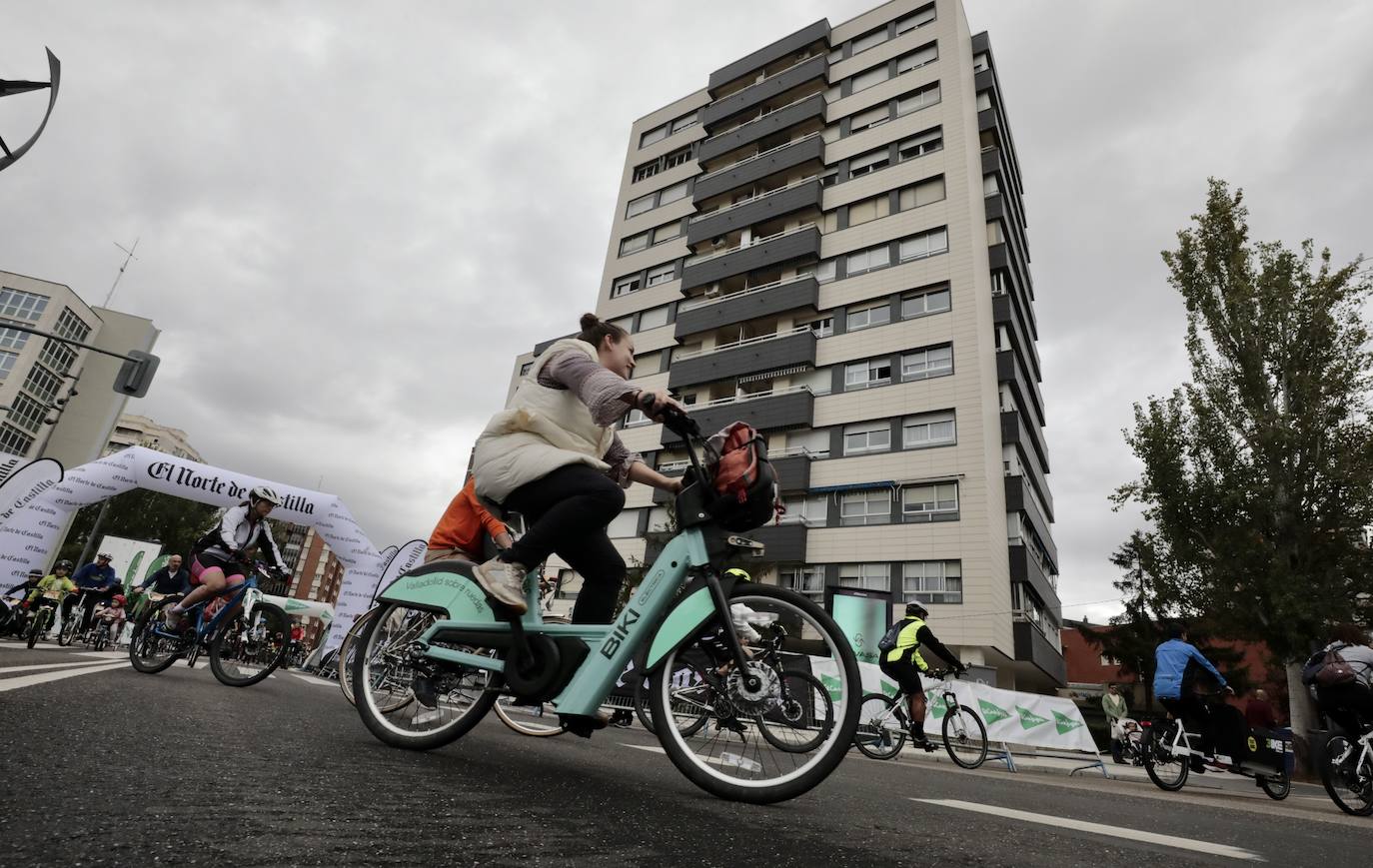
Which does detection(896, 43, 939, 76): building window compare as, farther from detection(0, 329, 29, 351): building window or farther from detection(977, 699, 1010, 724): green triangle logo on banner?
detection(0, 329, 29, 351): building window

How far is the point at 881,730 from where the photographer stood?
8.55 metres

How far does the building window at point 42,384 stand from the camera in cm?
6166

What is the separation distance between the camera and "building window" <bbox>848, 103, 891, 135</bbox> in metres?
35.3

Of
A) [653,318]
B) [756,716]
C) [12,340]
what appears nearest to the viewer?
[756,716]

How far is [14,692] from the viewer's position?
243cm

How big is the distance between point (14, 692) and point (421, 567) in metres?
1.37

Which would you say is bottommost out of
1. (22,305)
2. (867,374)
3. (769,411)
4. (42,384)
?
(769,411)

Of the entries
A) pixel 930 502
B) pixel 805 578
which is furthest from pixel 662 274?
pixel 930 502

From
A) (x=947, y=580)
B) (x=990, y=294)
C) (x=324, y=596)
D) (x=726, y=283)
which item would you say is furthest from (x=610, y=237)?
(x=324, y=596)

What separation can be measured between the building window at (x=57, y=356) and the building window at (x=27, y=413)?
3.51 metres

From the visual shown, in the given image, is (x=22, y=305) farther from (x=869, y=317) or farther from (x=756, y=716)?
(x=756, y=716)

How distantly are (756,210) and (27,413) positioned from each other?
67.5m

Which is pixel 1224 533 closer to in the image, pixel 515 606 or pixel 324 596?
pixel 515 606

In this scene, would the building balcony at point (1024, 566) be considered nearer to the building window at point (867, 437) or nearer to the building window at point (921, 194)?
the building window at point (867, 437)
